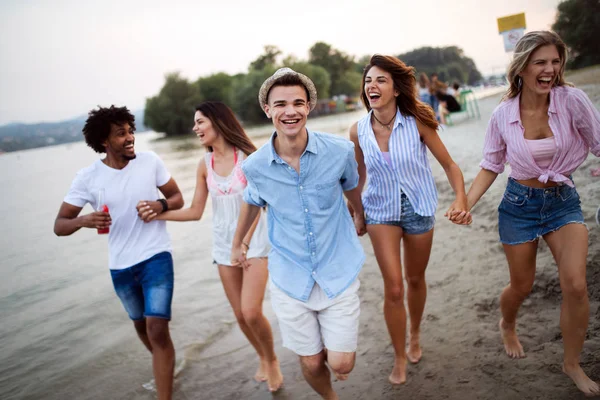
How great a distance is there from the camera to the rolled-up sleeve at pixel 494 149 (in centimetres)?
323

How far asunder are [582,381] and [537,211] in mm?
1177

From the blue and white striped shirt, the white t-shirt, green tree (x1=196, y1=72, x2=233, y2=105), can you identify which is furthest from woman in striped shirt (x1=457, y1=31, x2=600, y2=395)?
green tree (x1=196, y1=72, x2=233, y2=105)

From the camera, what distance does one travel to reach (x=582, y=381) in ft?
9.66

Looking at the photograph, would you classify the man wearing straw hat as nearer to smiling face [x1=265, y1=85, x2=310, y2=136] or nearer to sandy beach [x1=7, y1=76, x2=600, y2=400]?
smiling face [x1=265, y1=85, x2=310, y2=136]

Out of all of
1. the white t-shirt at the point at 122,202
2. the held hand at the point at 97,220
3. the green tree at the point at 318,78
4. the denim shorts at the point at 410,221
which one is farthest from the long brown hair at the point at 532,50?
the green tree at the point at 318,78

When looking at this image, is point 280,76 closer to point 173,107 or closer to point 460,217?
point 460,217

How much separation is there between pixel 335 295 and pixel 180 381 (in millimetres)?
2802

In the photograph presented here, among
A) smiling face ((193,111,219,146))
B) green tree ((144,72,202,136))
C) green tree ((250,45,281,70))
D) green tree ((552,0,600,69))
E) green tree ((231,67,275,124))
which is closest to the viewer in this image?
smiling face ((193,111,219,146))

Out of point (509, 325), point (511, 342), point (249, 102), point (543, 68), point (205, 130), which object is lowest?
point (511, 342)

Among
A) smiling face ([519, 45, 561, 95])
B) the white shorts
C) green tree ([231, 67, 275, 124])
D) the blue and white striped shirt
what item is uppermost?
green tree ([231, 67, 275, 124])

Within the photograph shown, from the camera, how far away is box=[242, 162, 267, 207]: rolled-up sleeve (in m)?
2.96

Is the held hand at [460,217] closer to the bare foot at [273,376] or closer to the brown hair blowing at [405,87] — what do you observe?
the brown hair blowing at [405,87]

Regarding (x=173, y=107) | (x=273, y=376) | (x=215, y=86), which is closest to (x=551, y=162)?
(x=273, y=376)

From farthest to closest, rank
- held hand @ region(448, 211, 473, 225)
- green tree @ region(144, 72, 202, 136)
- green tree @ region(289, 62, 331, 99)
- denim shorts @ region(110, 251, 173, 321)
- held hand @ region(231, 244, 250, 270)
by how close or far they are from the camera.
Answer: green tree @ region(144, 72, 202, 136), green tree @ region(289, 62, 331, 99), denim shorts @ region(110, 251, 173, 321), held hand @ region(231, 244, 250, 270), held hand @ region(448, 211, 473, 225)
